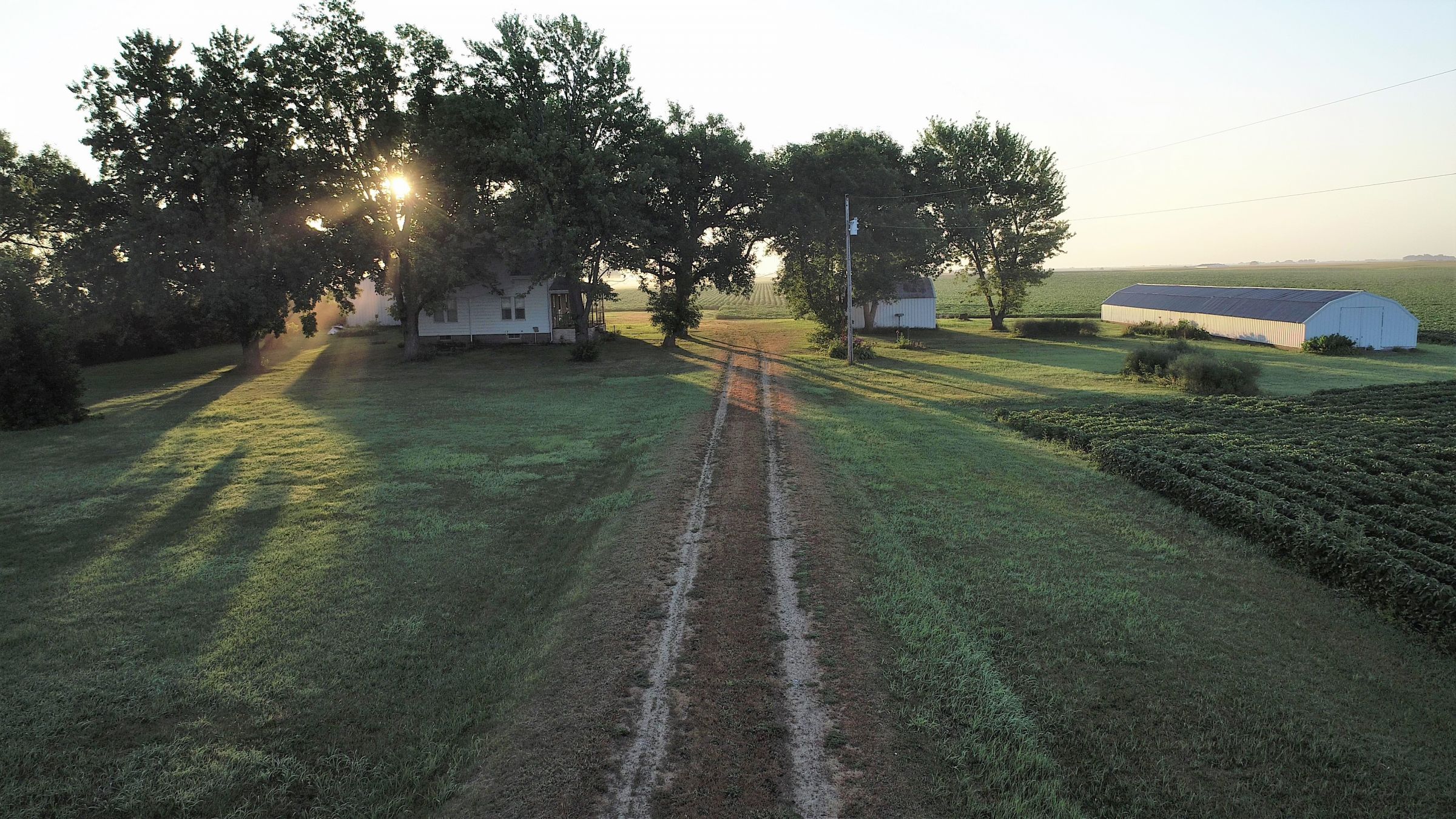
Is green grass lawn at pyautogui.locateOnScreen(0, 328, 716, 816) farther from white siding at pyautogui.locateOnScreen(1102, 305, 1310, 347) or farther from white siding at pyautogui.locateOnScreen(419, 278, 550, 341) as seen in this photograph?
white siding at pyautogui.locateOnScreen(1102, 305, 1310, 347)

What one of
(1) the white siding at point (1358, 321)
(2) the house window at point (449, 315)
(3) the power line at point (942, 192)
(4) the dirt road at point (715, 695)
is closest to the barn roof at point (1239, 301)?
(1) the white siding at point (1358, 321)

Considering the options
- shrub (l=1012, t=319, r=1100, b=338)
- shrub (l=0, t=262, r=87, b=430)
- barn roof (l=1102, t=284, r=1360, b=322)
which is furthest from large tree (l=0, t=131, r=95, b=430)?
barn roof (l=1102, t=284, r=1360, b=322)

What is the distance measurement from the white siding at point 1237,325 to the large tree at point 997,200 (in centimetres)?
806

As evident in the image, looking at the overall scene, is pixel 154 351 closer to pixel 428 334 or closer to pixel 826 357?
pixel 428 334

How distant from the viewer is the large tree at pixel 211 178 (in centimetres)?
2702

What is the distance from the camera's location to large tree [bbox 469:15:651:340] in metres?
31.9

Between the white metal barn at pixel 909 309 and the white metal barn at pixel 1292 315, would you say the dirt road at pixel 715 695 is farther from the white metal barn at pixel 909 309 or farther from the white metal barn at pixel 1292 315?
the white metal barn at pixel 909 309

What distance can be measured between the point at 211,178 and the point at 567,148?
14.3 meters

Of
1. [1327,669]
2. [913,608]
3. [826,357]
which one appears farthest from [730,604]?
[826,357]

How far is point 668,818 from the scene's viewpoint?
16.0 ft

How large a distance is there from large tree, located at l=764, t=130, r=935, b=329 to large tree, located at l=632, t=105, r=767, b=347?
5.69 feet

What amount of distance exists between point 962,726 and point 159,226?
34.4 metres

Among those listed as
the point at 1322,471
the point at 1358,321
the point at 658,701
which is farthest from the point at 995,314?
the point at 658,701

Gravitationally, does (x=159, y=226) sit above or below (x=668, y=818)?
above
